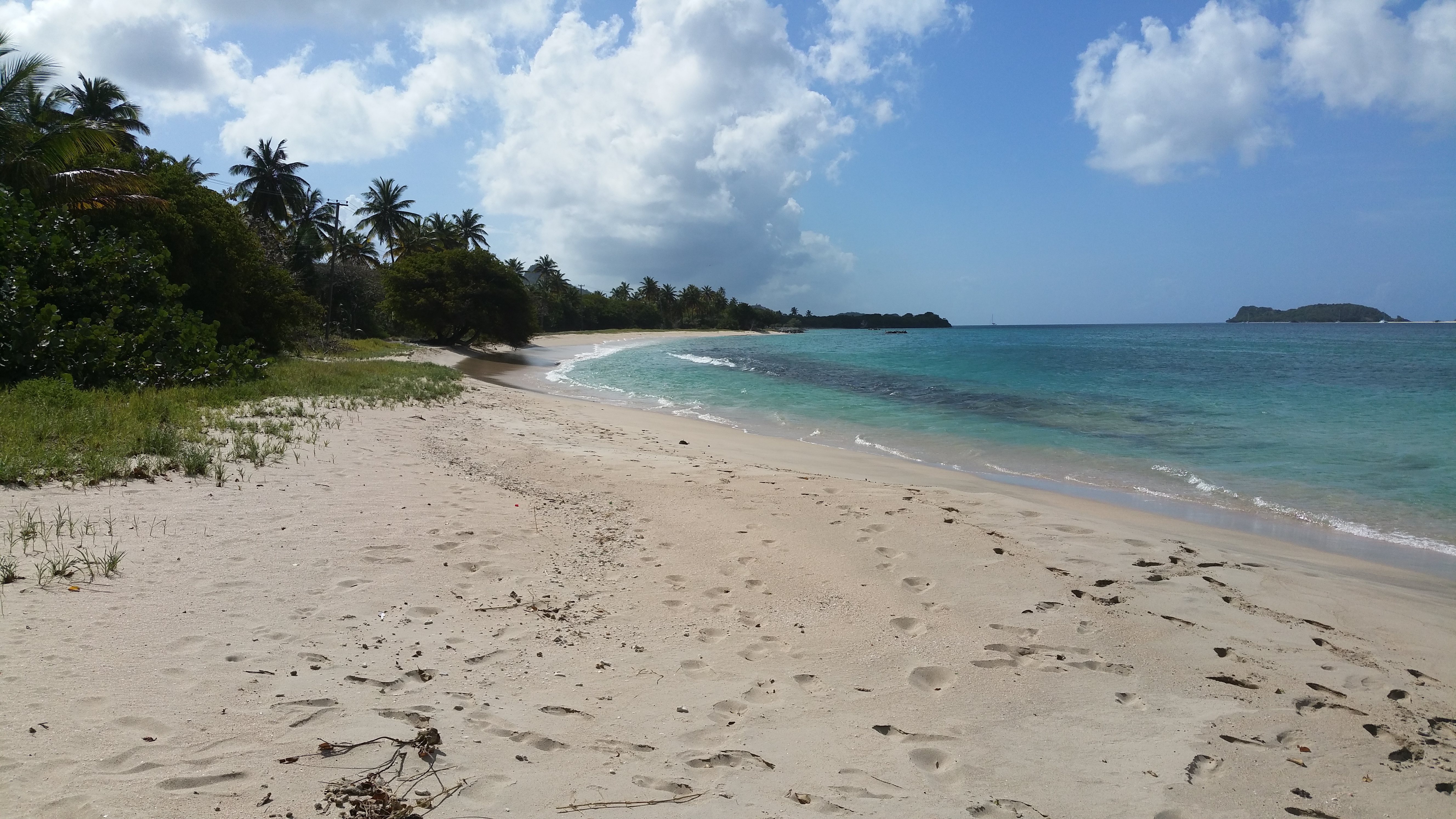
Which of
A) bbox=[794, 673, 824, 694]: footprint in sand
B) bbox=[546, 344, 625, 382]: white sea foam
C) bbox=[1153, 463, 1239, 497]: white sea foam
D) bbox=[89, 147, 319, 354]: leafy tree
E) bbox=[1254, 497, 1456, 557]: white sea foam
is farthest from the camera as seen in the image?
bbox=[546, 344, 625, 382]: white sea foam

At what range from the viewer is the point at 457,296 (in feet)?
144

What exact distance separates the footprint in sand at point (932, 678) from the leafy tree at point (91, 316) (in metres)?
12.1

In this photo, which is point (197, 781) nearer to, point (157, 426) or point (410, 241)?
point (157, 426)

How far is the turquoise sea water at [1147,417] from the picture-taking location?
1077 centimetres

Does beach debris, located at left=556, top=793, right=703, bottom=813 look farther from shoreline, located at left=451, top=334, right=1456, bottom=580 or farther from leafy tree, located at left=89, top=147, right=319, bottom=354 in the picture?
leafy tree, located at left=89, top=147, right=319, bottom=354

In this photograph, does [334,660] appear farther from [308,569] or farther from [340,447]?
[340,447]

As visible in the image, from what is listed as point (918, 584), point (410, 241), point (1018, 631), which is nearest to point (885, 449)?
point (918, 584)

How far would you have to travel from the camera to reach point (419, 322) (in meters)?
43.9

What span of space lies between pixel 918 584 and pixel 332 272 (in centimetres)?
4280

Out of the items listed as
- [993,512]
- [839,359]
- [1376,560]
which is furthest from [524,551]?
[839,359]

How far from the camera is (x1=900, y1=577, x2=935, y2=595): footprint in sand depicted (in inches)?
211

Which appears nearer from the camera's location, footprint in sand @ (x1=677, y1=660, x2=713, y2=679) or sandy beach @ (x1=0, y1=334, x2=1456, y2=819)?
sandy beach @ (x1=0, y1=334, x2=1456, y2=819)

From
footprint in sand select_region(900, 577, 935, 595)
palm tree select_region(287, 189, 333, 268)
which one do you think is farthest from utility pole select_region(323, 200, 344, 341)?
footprint in sand select_region(900, 577, 935, 595)

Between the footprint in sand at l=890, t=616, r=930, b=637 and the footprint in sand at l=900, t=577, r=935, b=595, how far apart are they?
50 centimetres
